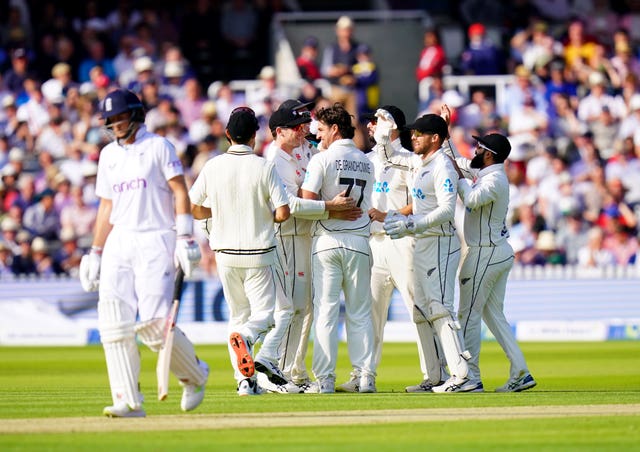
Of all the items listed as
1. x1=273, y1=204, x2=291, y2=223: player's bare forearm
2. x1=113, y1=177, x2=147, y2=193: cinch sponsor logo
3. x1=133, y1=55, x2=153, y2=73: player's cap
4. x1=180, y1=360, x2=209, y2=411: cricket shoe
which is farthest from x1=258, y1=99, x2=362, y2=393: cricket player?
x1=133, y1=55, x2=153, y2=73: player's cap

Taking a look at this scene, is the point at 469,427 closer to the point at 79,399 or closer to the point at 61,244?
the point at 79,399

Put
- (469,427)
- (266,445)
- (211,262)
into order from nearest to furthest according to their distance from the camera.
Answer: (266,445) → (469,427) → (211,262)

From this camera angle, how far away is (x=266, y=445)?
716 centimetres

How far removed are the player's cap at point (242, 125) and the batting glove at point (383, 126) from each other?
140 cm

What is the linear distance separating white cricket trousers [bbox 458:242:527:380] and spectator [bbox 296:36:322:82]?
12502 millimetres

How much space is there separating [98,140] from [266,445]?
16.0m

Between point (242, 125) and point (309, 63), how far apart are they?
1350 cm

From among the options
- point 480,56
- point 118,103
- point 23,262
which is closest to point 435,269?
point 118,103

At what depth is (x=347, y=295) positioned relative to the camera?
1077cm

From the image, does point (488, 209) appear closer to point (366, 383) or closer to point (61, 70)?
point (366, 383)

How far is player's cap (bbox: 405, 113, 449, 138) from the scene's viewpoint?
1090cm

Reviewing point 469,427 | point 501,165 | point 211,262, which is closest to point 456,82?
point 211,262

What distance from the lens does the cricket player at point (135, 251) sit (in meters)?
8.38

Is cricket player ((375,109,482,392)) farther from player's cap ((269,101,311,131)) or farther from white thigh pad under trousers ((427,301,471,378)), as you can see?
player's cap ((269,101,311,131))
